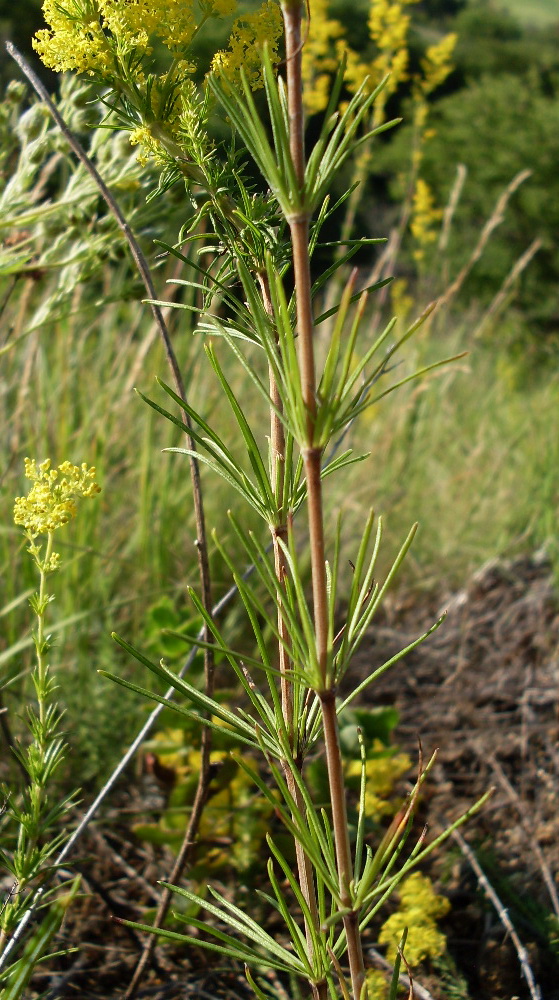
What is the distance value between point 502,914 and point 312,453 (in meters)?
0.65

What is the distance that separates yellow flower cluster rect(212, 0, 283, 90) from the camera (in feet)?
1.61

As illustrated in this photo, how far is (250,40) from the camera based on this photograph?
0.50 m

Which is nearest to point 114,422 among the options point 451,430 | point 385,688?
point 385,688

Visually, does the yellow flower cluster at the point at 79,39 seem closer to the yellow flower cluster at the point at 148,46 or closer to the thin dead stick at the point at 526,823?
the yellow flower cluster at the point at 148,46

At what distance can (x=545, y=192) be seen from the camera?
9.38 m

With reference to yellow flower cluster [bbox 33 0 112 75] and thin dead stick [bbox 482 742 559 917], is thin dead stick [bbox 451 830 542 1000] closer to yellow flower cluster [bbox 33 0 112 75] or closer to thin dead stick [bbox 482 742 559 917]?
thin dead stick [bbox 482 742 559 917]

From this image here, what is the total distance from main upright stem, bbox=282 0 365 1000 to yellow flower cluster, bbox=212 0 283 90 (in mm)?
77

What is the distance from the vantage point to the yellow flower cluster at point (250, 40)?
1.61 ft

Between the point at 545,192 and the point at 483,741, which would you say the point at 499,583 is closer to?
the point at 483,741

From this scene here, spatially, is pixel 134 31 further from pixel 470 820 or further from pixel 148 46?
pixel 470 820

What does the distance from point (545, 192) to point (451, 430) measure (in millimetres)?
7705

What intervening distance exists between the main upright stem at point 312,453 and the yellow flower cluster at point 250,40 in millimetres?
77

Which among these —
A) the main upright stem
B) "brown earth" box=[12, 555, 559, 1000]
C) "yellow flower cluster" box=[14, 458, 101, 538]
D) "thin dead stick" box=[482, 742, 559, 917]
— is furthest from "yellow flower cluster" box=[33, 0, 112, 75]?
"thin dead stick" box=[482, 742, 559, 917]

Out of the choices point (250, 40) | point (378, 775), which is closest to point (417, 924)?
point (378, 775)
